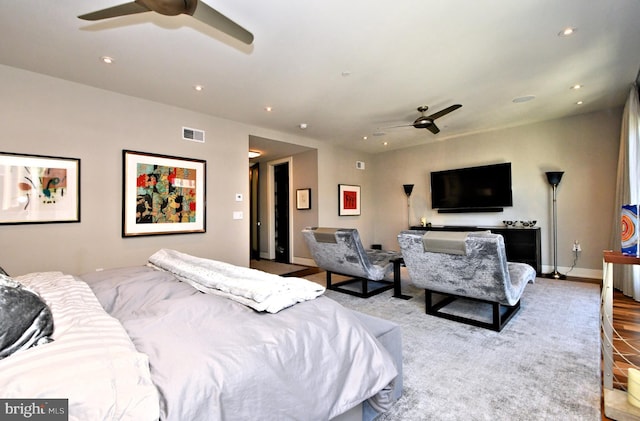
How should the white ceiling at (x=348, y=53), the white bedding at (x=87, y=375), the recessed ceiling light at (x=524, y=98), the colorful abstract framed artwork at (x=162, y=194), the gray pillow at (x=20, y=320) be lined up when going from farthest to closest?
the recessed ceiling light at (x=524, y=98) → the colorful abstract framed artwork at (x=162, y=194) → the white ceiling at (x=348, y=53) → the gray pillow at (x=20, y=320) → the white bedding at (x=87, y=375)

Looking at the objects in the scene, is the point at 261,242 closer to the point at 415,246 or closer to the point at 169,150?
the point at 169,150

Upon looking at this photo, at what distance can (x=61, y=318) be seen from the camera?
3.57ft

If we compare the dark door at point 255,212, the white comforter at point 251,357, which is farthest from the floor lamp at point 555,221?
the dark door at point 255,212

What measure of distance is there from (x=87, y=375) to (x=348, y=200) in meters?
6.27

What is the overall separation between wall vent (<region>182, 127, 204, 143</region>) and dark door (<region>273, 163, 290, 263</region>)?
271 cm

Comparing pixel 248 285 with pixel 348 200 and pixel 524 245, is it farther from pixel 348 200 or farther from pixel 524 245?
pixel 348 200

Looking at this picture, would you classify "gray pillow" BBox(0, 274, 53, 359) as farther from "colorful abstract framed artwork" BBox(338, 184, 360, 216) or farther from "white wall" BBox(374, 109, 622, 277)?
"white wall" BBox(374, 109, 622, 277)

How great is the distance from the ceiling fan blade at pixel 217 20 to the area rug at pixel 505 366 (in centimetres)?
266

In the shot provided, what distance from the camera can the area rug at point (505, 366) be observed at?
169 centimetres

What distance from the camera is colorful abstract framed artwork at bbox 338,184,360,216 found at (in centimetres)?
665

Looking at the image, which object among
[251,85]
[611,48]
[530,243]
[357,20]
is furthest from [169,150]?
[530,243]

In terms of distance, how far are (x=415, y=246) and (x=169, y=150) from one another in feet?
11.7

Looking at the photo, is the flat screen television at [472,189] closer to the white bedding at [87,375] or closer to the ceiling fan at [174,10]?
the ceiling fan at [174,10]

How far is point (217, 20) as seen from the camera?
1.97m
